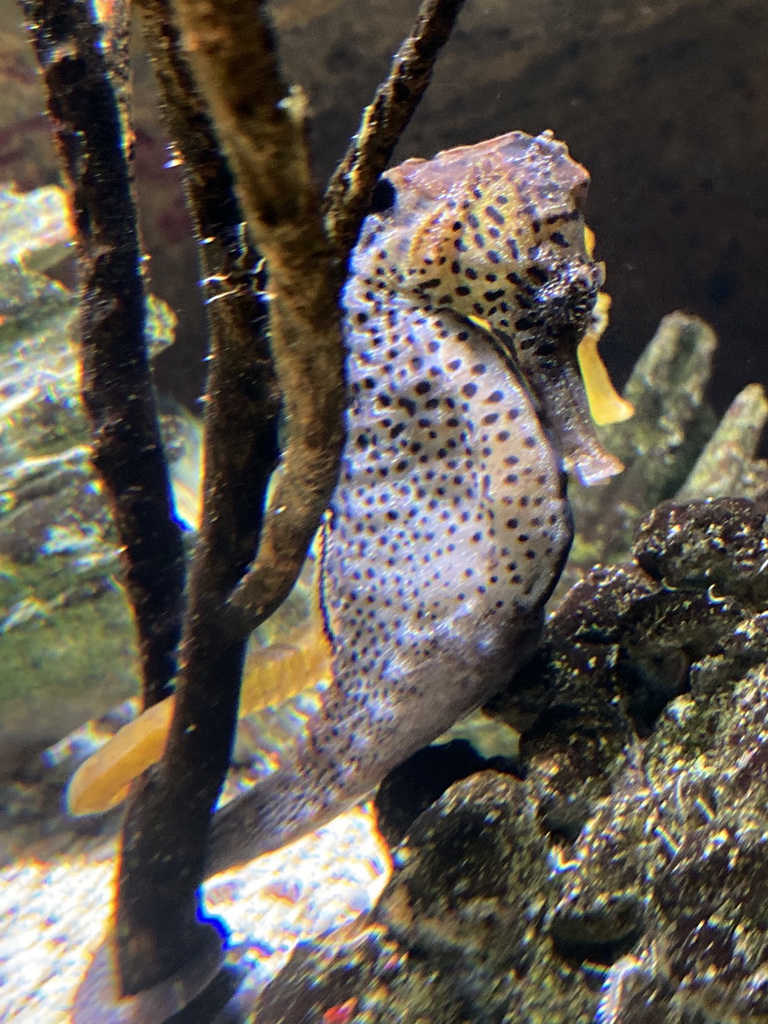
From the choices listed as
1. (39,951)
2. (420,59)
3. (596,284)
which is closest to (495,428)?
(596,284)

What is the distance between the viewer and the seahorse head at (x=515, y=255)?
1541 millimetres

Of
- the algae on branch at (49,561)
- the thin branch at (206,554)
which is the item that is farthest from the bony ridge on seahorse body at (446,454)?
the algae on branch at (49,561)

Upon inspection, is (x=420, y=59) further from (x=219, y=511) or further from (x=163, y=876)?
(x=163, y=876)

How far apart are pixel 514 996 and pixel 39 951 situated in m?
1.47

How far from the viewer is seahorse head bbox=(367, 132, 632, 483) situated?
1541 millimetres

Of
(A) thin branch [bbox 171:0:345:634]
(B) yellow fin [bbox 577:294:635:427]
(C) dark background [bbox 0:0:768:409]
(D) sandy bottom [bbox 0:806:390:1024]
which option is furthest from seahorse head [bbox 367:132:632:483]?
(C) dark background [bbox 0:0:768:409]

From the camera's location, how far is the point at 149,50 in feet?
3.18

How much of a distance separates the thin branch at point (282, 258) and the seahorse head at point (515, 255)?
0.54 meters

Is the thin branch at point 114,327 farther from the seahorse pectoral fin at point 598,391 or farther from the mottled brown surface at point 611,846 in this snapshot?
the seahorse pectoral fin at point 598,391

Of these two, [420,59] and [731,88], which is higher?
[420,59]

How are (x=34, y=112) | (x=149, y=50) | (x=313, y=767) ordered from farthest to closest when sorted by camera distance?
(x=34, y=112) → (x=313, y=767) → (x=149, y=50)

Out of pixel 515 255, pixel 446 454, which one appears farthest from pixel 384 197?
pixel 446 454

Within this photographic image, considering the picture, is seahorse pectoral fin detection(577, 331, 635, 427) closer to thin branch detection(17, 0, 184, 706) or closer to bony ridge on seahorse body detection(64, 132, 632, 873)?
bony ridge on seahorse body detection(64, 132, 632, 873)

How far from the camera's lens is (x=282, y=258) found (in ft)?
3.13
